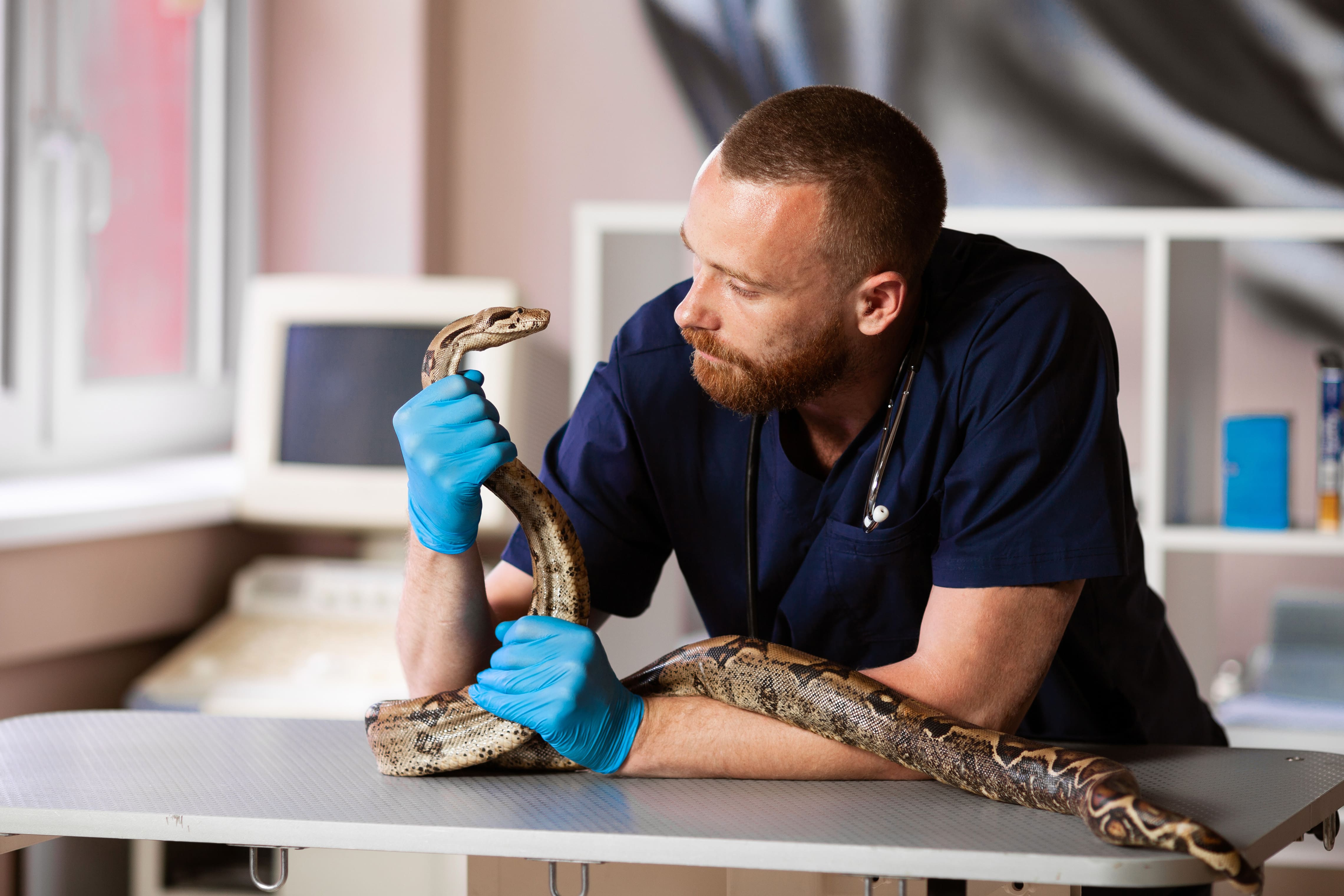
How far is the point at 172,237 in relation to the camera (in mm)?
3348

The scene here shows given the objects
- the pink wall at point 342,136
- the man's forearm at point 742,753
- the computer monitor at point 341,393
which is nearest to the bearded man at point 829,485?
the man's forearm at point 742,753

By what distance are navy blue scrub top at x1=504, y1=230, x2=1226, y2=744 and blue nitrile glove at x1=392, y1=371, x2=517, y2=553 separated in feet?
0.87

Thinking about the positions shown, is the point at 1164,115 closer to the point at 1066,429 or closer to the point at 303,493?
the point at 1066,429

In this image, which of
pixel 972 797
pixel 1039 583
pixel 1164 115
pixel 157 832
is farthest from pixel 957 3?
pixel 157 832

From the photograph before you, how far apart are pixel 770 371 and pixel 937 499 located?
0.26 m

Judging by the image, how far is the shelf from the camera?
7.91 ft

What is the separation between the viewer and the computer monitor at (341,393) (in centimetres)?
277

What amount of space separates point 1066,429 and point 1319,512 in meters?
1.31

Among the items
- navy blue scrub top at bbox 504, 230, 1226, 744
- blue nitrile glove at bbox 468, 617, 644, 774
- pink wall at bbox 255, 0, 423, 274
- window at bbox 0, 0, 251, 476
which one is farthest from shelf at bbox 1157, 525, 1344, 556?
Result: window at bbox 0, 0, 251, 476

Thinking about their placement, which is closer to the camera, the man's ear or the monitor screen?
the man's ear

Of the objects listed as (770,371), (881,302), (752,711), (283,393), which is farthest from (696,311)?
(283,393)

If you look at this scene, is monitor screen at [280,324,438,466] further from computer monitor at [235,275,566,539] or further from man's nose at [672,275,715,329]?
man's nose at [672,275,715,329]

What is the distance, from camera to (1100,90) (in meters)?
3.05

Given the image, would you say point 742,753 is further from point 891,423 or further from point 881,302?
point 881,302
